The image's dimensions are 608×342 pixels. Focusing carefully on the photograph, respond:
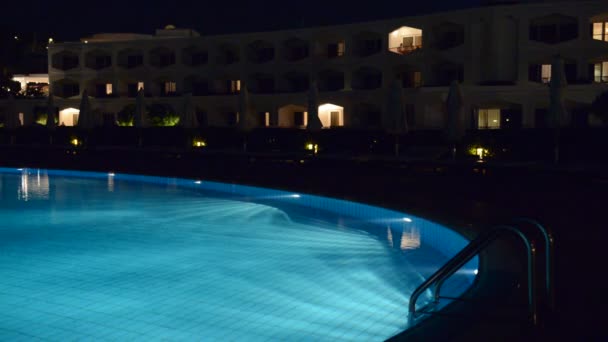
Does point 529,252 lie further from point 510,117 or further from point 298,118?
point 298,118

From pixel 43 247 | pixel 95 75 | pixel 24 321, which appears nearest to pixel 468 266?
pixel 24 321

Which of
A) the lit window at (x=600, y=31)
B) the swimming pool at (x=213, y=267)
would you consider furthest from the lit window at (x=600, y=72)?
the swimming pool at (x=213, y=267)

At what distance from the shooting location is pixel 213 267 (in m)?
9.52

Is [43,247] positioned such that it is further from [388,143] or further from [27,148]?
[27,148]

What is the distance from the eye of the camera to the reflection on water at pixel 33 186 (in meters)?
16.7

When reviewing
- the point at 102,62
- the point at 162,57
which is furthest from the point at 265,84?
the point at 102,62

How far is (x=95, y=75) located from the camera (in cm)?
5109

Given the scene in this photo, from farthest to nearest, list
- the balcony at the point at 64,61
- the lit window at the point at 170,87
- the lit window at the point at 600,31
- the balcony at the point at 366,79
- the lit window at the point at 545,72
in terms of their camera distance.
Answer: the balcony at the point at 64,61 < the lit window at the point at 170,87 < the balcony at the point at 366,79 < the lit window at the point at 545,72 < the lit window at the point at 600,31

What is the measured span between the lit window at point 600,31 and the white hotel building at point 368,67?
48 millimetres

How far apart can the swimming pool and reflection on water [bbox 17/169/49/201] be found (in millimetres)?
709

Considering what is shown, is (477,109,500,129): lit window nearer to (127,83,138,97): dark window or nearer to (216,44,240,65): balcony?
(216,44,240,65): balcony

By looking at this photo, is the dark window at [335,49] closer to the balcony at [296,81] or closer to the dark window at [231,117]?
the balcony at [296,81]

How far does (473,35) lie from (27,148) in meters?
22.5

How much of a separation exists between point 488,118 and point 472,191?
2121 cm
